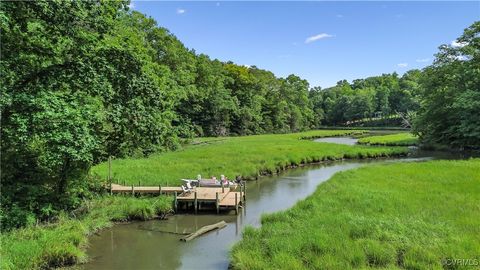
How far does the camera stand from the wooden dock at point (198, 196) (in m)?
18.9

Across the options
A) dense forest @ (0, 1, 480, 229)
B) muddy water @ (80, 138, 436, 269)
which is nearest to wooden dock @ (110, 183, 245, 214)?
muddy water @ (80, 138, 436, 269)

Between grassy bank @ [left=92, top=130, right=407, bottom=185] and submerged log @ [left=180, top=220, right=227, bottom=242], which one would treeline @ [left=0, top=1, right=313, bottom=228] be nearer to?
submerged log @ [left=180, top=220, right=227, bottom=242]

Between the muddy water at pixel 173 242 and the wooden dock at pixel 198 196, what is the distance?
0.56 m

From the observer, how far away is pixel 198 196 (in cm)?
1947

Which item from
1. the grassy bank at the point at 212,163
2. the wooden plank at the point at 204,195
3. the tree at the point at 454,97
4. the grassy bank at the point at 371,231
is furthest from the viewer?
the tree at the point at 454,97

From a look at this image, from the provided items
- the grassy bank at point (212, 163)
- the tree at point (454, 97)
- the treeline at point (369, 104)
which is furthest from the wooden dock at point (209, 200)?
the treeline at point (369, 104)

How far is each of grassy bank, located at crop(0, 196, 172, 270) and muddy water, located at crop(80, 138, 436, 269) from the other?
49 centimetres

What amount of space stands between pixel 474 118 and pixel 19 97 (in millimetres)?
42169

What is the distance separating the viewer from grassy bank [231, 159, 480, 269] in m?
10.2

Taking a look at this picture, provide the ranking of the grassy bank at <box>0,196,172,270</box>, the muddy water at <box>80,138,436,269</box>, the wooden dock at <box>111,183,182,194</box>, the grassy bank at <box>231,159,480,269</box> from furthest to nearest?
the wooden dock at <box>111,183,182,194</box> < the muddy water at <box>80,138,436,269</box> < the grassy bank at <box>0,196,172,270</box> < the grassy bank at <box>231,159,480,269</box>

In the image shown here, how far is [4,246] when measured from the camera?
11.4m

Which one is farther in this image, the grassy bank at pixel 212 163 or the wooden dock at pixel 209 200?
the grassy bank at pixel 212 163

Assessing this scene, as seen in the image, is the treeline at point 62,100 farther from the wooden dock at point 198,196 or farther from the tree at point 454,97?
the tree at point 454,97

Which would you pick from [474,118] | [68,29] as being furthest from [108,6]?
[474,118]
